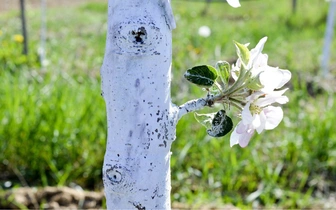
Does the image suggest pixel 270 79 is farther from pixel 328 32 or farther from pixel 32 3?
pixel 32 3

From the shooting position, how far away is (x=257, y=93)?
0.77 m

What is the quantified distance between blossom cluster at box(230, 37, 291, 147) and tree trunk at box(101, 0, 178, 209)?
102 millimetres

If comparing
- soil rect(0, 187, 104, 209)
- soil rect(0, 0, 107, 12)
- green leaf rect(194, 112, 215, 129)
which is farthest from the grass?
soil rect(0, 0, 107, 12)

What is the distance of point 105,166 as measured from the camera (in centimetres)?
77

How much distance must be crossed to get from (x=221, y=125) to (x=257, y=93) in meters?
0.08

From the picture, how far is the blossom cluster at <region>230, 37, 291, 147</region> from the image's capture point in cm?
76

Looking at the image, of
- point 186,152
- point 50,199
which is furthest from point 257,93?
point 186,152

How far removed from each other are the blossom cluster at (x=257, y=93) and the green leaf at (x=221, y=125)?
0.02 meters

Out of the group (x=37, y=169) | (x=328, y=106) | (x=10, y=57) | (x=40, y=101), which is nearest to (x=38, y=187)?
(x=37, y=169)

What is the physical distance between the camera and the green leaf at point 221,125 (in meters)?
0.81

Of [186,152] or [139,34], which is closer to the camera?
[139,34]

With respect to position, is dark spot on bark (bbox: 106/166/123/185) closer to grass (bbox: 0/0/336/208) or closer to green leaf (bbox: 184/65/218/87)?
green leaf (bbox: 184/65/218/87)

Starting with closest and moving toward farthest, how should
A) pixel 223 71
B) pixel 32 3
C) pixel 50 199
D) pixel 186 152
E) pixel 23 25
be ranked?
1. pixel 223 71
2. pixel 50 199
3. pixel 186 152
4. pixel 23 25
5. pixel 32 3

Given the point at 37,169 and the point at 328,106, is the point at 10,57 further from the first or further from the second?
the point at 328,106
